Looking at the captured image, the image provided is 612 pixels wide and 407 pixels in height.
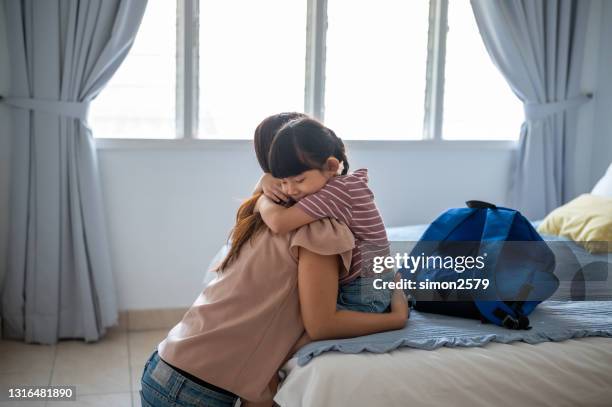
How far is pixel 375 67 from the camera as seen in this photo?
350cm

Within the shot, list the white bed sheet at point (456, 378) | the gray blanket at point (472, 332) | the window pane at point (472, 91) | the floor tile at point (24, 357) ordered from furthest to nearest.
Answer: the window pane at point (472, 91)
the floor tile at point (24, 357)
the gray blanket at point (472, 332)
the white bed sheet at point (456, 378)

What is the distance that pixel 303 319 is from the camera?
5.26 ft

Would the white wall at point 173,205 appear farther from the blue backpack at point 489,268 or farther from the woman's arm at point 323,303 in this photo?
the woman's arm at point 323,303

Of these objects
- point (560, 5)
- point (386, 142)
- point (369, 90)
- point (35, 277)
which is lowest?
point (35, 277)

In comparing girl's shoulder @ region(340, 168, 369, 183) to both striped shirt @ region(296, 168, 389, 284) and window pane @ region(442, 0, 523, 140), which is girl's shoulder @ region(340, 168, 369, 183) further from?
window pane @ region(442, 0, 523, 140)

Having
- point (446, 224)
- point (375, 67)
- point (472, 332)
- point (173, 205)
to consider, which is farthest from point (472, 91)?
point (472, 332)

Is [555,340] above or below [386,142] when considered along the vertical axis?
below

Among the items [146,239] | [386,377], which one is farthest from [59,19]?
[386,377]

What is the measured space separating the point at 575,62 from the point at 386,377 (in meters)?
2.63

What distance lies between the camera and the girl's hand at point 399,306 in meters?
1.78

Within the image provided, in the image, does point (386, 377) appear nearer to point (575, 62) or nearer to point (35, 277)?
point (35, 277)

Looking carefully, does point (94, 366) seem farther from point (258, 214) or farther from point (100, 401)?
point (258, 214)

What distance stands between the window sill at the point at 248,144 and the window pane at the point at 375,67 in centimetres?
8

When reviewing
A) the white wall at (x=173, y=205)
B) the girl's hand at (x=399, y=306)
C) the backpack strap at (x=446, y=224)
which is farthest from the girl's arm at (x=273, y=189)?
the white wall at (x=173, y=205)
